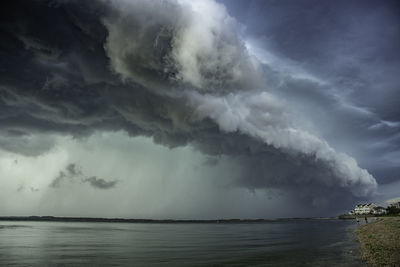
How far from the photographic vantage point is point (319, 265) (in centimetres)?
3491

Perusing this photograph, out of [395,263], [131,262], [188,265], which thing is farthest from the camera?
[131,262]

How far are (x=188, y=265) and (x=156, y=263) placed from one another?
14.0 ft

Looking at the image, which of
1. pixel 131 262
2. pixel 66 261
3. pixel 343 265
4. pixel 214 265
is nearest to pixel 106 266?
pixel 131 262

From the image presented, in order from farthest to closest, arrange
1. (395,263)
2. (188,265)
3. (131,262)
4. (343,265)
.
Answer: (131,262), (188,265), (343,265), (395,263)

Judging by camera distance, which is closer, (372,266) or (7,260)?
(372,266)

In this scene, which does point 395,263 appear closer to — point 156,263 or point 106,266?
point 156,263

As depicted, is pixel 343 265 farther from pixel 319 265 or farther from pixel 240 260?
pixel 240 260

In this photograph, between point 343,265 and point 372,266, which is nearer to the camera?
point 372,266

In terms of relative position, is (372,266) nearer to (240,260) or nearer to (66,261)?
(240,260)

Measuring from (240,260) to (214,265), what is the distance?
18.5 ft

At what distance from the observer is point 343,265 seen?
33750 millimetres

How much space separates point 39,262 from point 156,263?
48.1 ft

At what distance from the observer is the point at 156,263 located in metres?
37.4

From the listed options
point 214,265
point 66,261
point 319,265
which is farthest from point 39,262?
point 319,265
